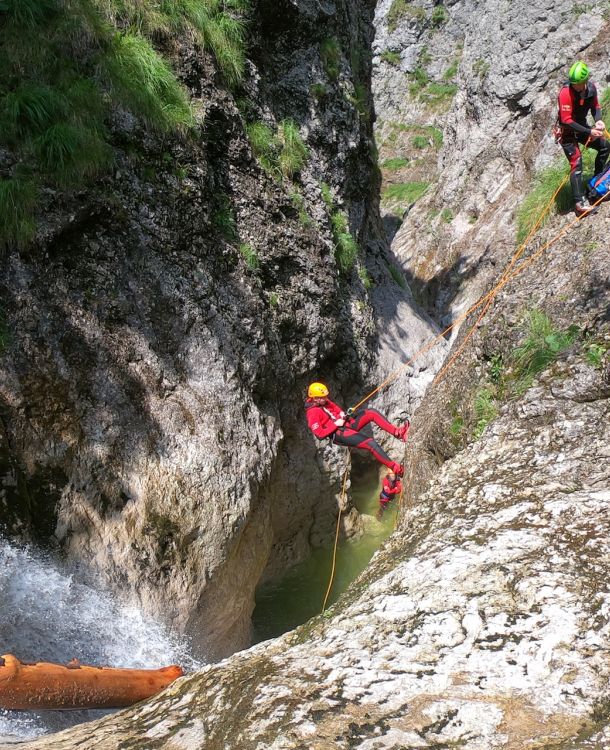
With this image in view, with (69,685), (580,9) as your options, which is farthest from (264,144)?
(580,9)

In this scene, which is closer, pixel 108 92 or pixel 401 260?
pixel 108 92

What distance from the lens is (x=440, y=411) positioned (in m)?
6.96

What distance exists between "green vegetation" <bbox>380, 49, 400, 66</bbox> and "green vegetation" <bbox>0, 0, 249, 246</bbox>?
2934 cm

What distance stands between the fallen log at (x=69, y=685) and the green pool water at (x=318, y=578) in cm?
464

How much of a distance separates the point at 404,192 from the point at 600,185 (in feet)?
79.6

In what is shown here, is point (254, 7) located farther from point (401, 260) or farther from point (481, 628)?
point (401, 260)

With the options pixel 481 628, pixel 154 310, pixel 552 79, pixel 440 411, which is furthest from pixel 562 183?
pixel 552 79

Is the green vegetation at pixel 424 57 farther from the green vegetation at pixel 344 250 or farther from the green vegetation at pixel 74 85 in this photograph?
the green vegetation at pixel 74 85

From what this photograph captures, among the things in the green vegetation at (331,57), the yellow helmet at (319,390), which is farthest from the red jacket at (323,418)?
the green vegetation at (331,57)

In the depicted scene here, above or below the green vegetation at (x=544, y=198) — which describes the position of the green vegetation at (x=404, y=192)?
above

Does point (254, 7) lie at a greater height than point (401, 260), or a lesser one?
greater

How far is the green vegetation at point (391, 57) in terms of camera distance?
33625mm

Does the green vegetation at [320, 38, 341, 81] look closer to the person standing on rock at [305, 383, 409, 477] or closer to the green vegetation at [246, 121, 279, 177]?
the green vegetation at [246, 121, 279, 177]

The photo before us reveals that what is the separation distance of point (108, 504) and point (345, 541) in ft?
18.1
